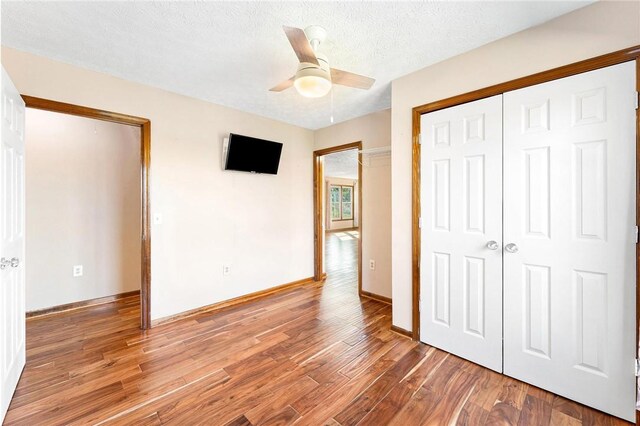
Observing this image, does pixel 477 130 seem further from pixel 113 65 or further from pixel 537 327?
pixel 113 65

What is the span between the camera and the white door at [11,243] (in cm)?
154

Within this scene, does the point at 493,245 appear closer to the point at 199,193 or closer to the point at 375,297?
the point at 375,297

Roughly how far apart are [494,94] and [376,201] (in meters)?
1.83

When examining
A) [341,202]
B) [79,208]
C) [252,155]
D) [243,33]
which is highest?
[243,33]

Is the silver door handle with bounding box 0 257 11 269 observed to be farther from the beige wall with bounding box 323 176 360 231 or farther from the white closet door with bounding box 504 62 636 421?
the beige wall with bounding box 323 176 360 231

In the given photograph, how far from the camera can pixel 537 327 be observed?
178 centimetres

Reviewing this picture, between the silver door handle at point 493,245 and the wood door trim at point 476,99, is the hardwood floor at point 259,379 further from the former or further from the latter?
the silver door handle at point 493,245

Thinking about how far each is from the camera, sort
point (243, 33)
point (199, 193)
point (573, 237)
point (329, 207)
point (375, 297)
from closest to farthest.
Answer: point (573, 237) → point (243, 33) → point (199, 193) → point (375, 297) → point (329, 207)

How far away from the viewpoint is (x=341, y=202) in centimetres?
1181

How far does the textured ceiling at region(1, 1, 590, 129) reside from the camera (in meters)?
1.60

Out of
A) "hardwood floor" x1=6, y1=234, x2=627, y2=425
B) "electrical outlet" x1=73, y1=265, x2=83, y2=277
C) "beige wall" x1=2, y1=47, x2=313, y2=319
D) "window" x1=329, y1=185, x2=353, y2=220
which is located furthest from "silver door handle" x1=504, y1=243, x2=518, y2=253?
"window" x1=329, y1=185, x2=353, y2=220

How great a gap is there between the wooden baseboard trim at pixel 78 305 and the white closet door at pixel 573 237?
14.1ft

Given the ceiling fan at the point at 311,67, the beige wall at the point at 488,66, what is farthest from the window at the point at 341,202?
the ceiling fan at the point at 311,67

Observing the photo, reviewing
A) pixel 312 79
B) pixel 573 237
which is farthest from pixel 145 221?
pixel 573 237
